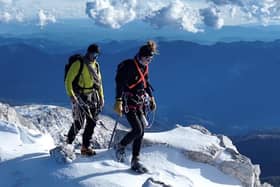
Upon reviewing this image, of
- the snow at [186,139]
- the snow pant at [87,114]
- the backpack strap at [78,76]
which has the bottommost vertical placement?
the snow at [186,139]

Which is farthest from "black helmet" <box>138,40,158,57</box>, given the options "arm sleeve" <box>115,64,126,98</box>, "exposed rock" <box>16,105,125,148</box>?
"exposed rock" <box>16,105,125,148</box>

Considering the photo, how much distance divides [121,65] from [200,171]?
4998 mm

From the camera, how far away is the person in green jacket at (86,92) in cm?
1731

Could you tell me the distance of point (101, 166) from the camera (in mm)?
17094

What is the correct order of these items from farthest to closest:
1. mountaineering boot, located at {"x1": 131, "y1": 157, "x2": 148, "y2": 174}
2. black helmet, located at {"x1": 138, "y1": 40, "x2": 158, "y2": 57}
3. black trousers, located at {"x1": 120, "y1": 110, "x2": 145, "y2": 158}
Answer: mountaineering boot, located at {"x1": 131, "y1": 157, "x2": 148, "y2": 174} < black trousers, located at {"x1": 120, "y1": 110, "x2": 145, "y2": 158} < black helmet, located at {"x1": 138, "y1": 40, "x2": 158, "y2": 57}

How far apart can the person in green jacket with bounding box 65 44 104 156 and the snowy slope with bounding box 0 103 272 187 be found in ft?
2.92

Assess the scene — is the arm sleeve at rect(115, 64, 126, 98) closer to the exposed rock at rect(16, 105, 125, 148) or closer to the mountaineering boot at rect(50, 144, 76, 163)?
the mountaineering boot at rect(50, 144, 76, 163)

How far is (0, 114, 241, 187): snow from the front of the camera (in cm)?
1623

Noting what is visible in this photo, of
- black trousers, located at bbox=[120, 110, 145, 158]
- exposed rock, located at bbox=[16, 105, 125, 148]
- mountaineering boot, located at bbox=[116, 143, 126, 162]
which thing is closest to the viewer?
black trousers, located at bbox=[120, 110, 145, 158]

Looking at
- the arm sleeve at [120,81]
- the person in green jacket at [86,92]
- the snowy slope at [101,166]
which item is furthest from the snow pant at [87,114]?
the arm sleeve at [120,81]

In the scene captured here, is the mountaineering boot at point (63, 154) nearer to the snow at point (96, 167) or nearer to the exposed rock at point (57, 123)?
the snow at point (96, 167)

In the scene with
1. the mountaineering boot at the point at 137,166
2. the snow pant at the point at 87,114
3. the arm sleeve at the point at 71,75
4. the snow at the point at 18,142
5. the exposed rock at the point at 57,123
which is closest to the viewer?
the mountaineering boot at the point at 137,166

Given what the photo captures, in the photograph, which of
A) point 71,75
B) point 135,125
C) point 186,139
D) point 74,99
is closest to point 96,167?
point 135,125

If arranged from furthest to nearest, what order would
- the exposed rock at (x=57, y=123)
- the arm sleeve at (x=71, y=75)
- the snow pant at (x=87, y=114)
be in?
1. the exposed rock at (x=57, y=123)
2. the snow pant at (x=87, y=114)
3. the arm sleeve at (x=71, y=75)
